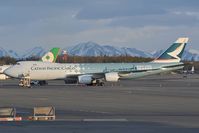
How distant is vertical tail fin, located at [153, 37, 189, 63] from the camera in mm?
77562

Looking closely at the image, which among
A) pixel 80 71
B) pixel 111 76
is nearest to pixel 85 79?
pixel 80 71

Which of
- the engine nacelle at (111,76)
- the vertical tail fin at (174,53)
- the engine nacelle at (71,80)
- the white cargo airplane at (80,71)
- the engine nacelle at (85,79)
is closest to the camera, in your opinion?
the engine nacelle at (85,79)

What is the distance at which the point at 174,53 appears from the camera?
256 feet

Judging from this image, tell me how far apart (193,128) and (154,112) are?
7.95 meters

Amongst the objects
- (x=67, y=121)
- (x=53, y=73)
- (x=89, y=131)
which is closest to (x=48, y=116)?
(x=67, y=121)

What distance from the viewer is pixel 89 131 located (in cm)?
1689

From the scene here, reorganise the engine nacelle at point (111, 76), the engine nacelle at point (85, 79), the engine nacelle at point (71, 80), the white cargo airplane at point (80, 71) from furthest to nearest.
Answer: the engine nacelle at point (71, 80)
the engine nacelle at point (111, 76)
the white cargo airplane at point (80, 71)
the engine nacelle at point (85, 79)

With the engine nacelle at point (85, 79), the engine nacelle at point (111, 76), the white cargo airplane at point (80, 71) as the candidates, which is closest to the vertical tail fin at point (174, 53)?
the white cargo airplane at point (80, 71)

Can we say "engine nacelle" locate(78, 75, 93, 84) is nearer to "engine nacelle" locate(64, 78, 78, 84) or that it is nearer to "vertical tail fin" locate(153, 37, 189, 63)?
"engine nacelle" locate(64, 78, 78, 84)

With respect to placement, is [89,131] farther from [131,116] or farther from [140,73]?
[140,73]

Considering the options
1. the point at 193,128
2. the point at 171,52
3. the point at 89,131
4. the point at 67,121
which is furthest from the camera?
the point at 171,52

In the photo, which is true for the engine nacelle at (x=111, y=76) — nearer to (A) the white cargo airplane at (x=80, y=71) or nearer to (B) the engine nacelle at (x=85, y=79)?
(A) the white cargo airplane at (x=80, y=71)

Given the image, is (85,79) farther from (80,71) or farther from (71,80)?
(71,80)

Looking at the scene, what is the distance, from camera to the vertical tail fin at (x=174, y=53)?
254 feet
